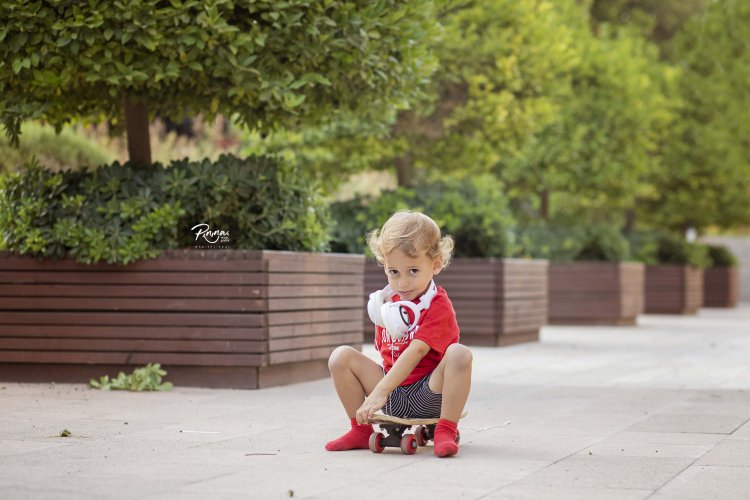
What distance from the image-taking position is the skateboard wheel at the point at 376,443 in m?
6.28

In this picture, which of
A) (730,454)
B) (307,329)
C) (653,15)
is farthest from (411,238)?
(653,15)

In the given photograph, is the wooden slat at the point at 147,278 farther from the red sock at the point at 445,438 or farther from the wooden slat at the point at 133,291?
the red sock at the point at 445,438

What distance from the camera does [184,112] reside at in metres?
11.4

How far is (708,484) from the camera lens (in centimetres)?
540

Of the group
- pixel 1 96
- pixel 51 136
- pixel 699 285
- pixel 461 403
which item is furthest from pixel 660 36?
pixel 461 403

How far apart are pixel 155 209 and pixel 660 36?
28.3 metres

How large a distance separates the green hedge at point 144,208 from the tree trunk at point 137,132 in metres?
0.38

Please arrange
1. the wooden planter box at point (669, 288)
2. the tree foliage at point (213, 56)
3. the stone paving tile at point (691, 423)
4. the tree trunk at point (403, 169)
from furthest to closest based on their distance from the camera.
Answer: the wooden planter box at point (669, 288), the tree trunk at point (403, 169), the tree foliage at point (213, 56), the stone paving tile at point (691, 423)

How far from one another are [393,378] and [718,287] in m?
31.8

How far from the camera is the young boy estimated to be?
616 centimetres

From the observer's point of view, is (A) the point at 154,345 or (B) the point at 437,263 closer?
(B) the point at 437,263

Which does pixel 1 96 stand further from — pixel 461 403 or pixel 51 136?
pixel 51 136

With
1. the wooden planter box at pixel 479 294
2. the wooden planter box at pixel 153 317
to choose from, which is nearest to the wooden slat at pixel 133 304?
the wooden planter box at pixel 153 317

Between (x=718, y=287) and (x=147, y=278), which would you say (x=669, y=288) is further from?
(x=147, y=278)
